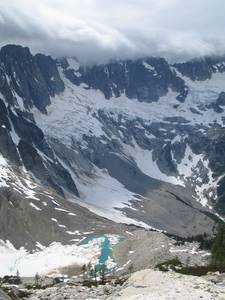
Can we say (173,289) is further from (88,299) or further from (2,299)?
(2,299)

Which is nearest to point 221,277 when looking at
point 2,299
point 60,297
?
point 60,297

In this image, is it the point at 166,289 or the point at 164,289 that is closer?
the point at 166,289

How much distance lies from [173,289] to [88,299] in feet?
35.9

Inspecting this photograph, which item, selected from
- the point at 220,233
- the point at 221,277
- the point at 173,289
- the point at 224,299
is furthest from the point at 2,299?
the point at 220,233

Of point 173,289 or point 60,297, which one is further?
point 60,297

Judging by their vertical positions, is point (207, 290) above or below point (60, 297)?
above

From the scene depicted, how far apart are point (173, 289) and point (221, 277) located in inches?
1188

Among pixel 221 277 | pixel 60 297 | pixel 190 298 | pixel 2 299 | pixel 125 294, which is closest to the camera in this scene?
pixel 2 299

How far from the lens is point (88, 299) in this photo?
68.9 meters

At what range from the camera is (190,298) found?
5756 cm

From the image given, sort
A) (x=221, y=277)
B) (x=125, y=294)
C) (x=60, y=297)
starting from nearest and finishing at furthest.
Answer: (x=125, y=294) → (x=60, y=297) → (x=221, y=277)

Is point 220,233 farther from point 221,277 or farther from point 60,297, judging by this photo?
point 60,297

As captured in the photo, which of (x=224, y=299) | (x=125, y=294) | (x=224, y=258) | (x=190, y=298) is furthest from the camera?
(x=224, y=258)

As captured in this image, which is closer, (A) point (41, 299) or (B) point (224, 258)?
(A) point (41, 299)
